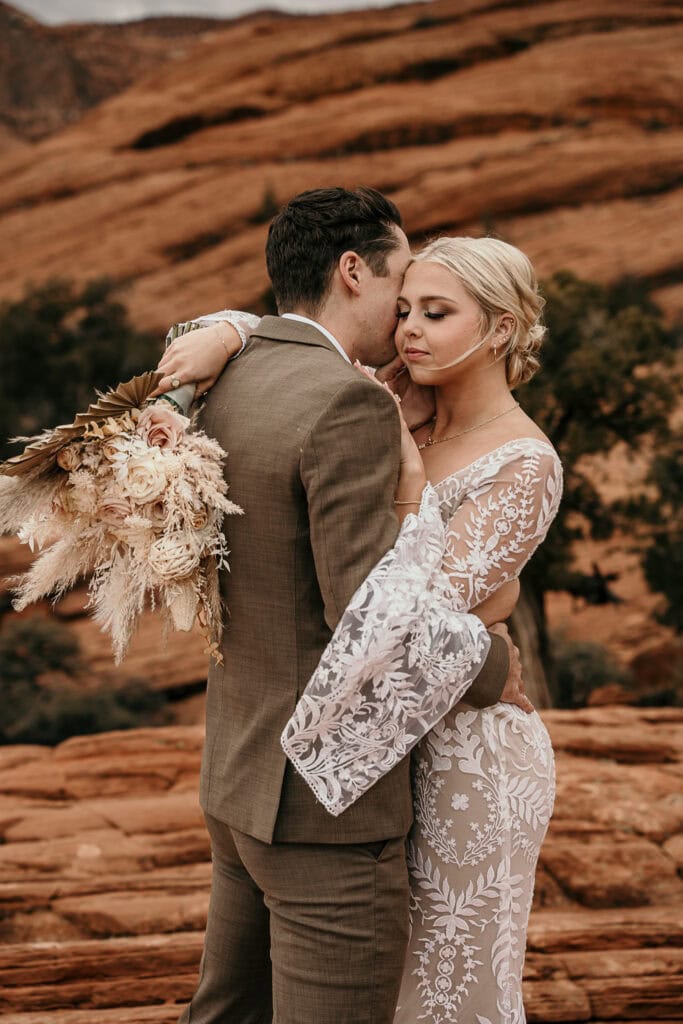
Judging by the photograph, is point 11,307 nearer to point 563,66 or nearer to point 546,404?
point 546,404

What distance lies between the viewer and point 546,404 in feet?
37.6

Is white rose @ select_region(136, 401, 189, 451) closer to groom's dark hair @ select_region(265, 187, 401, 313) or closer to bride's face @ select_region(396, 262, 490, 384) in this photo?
groom's dark hair @ select_region(265, 187, 401, 313)

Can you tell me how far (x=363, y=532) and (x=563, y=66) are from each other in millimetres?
25220

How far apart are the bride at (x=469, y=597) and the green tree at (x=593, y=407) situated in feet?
27.9

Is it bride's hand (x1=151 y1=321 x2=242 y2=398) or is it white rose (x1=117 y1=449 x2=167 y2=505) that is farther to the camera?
bride's hand (x1=151 y1=321 x2=242 y2=398)

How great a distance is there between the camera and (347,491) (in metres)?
2.12

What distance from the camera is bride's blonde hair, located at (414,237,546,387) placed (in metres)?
2.73

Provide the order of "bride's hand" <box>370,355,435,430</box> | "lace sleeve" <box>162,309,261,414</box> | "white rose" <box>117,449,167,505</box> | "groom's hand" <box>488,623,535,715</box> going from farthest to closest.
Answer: "bride's hand" <box>370,355,435,430</box> < "groom's hand" <box>488,623,535,715</box> < "lace sleeve" <box>162,309,261,414</box> < "white rose" <box>117,449,167,505</box>

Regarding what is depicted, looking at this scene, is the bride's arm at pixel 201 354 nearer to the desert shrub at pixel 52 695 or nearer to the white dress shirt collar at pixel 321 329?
the white dress shirt collar at pixel 321 329

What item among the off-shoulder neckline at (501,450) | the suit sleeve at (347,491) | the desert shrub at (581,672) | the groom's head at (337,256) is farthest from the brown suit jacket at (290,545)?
the desert shrub at (581,672)

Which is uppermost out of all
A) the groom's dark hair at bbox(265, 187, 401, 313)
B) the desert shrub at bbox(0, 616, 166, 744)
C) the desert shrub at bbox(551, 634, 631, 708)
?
the groom's dark hair at bbox(265, 187, 401, 313)

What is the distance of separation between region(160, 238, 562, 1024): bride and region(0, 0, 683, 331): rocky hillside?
18702 millimetres

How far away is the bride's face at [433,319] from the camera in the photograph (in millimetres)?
2701

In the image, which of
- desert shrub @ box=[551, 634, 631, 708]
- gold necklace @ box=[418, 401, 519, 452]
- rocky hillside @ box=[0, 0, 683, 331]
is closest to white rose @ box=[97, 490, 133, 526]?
gold necklace @ box=[418, 401, 519, 452]
